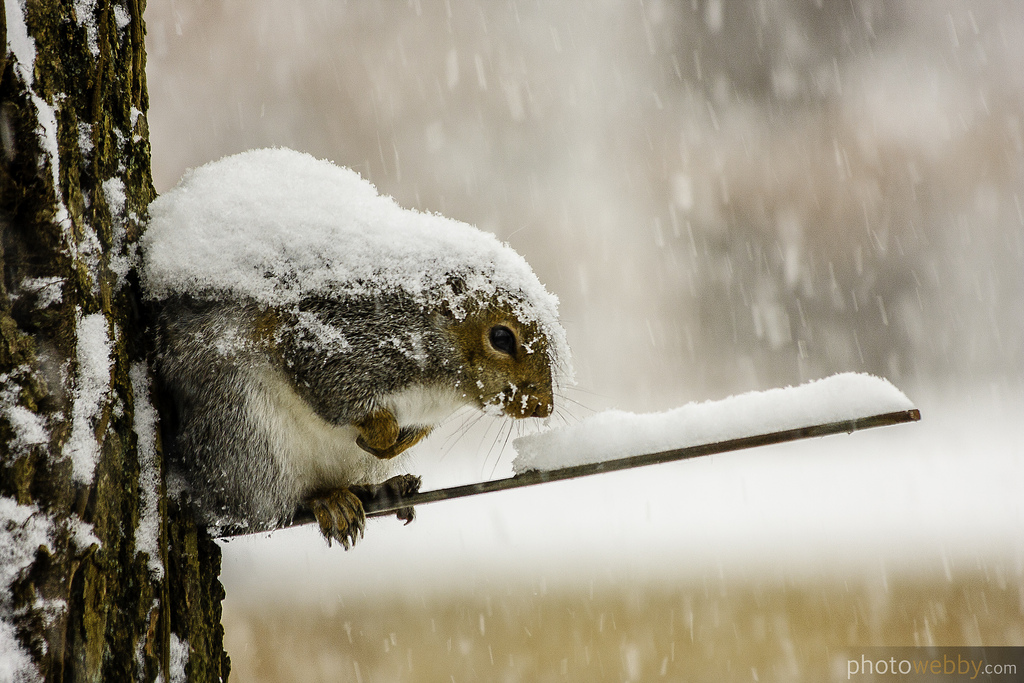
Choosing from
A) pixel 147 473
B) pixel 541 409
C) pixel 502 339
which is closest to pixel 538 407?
pixel 541 409

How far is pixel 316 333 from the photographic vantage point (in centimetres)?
90

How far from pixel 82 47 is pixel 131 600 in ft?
1.87

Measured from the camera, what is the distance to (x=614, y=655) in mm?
1697

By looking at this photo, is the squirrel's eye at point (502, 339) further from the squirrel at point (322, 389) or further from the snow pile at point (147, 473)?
the snow pile at point (147, 473)

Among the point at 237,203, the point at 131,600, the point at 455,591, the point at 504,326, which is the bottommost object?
the point at 455,591

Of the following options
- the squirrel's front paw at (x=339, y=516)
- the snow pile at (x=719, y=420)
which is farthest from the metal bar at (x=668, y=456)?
the squirrel's front paw at (x=339, y=516)

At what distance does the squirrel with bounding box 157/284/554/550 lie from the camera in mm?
842

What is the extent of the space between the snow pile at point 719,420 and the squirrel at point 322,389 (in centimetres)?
24

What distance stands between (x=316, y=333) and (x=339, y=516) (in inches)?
9.0

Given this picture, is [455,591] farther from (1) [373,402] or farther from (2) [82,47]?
(2) [82,47]

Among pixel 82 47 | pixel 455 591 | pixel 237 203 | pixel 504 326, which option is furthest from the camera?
pixel 455 591

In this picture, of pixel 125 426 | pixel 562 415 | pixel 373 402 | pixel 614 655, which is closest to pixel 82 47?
pixel 125 426

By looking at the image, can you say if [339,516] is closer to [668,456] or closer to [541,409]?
[541,409]

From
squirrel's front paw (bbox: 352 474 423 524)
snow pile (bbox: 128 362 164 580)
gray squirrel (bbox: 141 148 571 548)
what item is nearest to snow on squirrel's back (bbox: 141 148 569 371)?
gray squirrel (bbox: 141 148 571 548)
